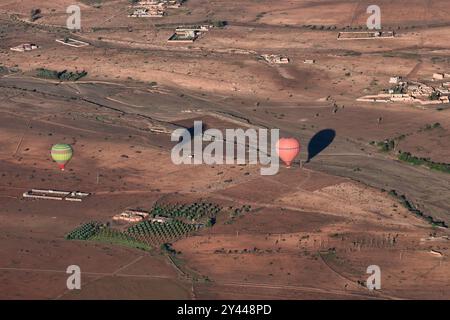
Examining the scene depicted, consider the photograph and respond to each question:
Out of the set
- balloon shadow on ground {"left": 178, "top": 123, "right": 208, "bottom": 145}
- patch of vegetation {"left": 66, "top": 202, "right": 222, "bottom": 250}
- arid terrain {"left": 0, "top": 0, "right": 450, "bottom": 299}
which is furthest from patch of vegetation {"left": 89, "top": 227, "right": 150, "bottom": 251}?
balloon shadow on ground {"left": 178, "top": 123, "right": 208, "bottom": 145}

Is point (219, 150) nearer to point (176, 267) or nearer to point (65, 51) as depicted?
point (176, 267)

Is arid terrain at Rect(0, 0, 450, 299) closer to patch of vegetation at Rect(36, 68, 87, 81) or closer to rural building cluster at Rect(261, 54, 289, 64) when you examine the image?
patch of vegetation at Rect(36, 68, 87, 81)

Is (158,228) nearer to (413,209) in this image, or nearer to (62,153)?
(62,153)

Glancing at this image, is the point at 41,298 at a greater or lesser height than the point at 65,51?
lesser

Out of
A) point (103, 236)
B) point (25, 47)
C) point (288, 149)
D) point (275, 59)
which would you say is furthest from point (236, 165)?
point (25, 47)

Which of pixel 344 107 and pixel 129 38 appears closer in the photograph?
pixel 344 107

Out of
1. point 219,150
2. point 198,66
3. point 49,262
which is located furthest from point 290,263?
point 198,66
